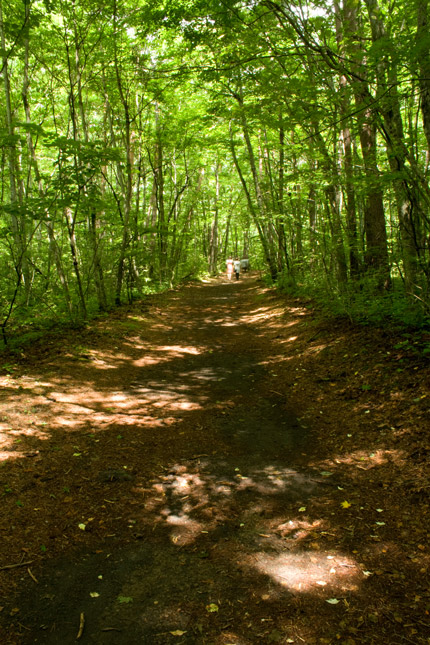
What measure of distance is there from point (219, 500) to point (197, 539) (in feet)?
1.61

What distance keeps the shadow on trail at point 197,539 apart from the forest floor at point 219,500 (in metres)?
0.01

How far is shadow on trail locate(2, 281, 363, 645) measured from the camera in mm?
2166

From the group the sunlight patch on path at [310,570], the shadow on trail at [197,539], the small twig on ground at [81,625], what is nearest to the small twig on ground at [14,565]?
the shadow on trail at [197,539]

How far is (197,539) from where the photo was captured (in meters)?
2.86

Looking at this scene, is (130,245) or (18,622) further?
(130,245)

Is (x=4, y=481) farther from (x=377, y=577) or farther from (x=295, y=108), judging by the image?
(x=295, y=108)

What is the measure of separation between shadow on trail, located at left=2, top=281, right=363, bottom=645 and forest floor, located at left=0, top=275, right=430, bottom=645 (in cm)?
1

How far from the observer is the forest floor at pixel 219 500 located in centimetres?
219

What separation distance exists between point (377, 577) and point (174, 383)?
4.32 metres

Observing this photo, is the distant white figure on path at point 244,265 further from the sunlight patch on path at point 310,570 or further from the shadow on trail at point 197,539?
the sunlight patch on path at point 310,570

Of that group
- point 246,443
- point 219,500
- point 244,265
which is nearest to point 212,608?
point 219,500

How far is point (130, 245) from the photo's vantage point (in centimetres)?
1145

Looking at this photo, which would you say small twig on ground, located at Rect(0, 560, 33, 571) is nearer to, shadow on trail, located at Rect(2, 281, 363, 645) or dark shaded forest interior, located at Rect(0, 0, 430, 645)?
dark shaded forest interior, located at Rect(0, 0, 430, 645)

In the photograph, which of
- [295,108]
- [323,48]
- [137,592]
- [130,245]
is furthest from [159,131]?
[137,592]
